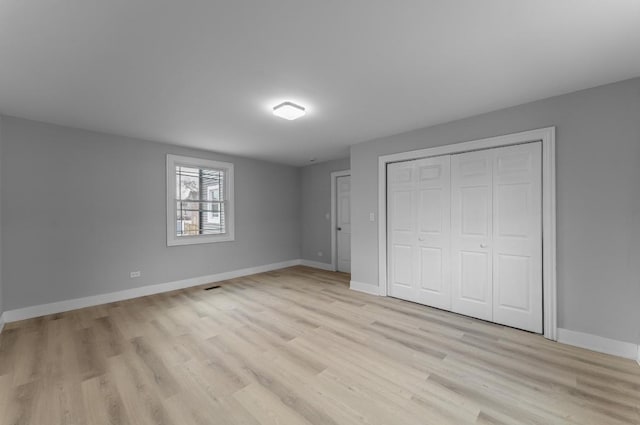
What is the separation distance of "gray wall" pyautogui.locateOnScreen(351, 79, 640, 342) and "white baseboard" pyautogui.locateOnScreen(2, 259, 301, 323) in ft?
16.7

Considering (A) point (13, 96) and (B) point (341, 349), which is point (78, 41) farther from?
(B) point (341, 349)

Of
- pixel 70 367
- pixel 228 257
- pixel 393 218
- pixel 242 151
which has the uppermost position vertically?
pixel 242 151

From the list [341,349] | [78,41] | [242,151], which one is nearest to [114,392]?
[341,349]

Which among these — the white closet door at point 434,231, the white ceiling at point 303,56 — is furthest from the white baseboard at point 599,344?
the white ceiling at point 303,56

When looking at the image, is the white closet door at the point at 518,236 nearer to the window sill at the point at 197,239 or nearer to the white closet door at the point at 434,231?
the white closet door at the point at 434,231

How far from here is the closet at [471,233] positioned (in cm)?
294

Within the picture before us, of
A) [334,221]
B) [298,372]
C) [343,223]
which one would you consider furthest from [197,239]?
[298,372]

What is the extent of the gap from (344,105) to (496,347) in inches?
117

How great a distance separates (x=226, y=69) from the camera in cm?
224

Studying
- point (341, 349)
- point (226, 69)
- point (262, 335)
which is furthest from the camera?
point (262, 335)

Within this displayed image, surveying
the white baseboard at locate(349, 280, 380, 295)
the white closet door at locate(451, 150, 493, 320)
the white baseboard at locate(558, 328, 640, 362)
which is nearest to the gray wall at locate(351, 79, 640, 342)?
the white baseboard at locate(558, 328, 640, 362)

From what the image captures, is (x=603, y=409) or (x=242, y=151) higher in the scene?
(x=242, y=151)

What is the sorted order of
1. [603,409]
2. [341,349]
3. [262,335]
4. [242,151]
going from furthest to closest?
1. [242,151]
2. [262,335]
3. [341,349]
4. [603,409]

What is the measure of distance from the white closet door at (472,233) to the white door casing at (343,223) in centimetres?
263
